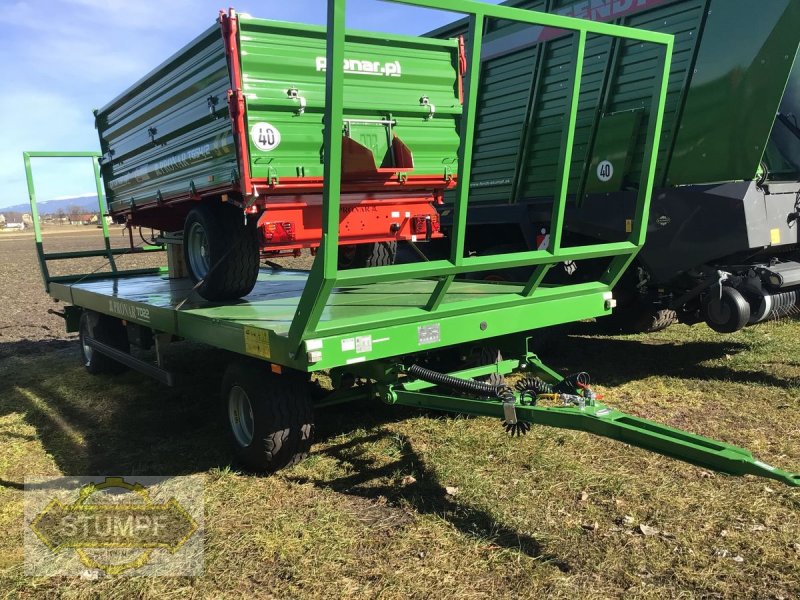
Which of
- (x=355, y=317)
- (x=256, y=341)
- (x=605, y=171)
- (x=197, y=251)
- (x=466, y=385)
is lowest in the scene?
(x=466, y=385)

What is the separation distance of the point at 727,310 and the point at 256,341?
3.46 metres

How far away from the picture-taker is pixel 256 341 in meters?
3.41

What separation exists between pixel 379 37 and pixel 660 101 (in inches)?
87.5

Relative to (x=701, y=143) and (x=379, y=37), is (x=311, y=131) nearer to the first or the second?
(x=379, y=37)

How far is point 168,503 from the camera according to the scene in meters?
3.64

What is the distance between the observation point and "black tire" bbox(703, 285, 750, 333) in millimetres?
4785

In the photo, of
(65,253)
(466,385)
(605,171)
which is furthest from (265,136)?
(65,253)

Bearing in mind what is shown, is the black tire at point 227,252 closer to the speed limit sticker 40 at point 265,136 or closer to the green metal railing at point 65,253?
the speed limit sticker 40 at point 265,136

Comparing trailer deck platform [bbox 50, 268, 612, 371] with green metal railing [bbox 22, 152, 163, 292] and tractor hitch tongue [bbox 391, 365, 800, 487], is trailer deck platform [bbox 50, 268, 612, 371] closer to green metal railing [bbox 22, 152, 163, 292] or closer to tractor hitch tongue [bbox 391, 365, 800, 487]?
tractor hitch tongue [bbox 391, 365, 800, 487]

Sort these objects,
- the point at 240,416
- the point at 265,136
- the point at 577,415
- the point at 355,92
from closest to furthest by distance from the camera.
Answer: the point at 577,415 < the point at 240,416 < the point at 265,136 < the point at 355,92

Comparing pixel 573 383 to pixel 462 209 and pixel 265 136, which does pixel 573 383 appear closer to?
pixel 462 209

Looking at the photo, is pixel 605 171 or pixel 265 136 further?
pixel 605 171

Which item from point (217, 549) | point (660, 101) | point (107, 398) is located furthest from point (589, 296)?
point (107, 398)

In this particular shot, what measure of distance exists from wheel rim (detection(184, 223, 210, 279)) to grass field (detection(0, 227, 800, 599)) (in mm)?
1123
